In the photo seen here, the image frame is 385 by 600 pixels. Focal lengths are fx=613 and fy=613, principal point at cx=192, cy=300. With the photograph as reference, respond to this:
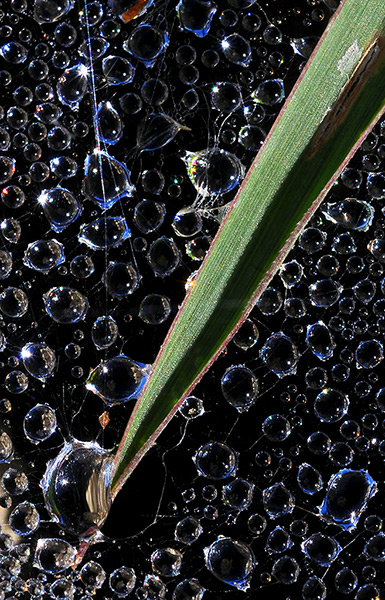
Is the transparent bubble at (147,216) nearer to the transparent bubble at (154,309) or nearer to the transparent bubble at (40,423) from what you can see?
the transparent bubble at (154,309)

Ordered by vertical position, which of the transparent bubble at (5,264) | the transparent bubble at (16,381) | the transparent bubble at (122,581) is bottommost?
the transparent bubble at (122,581)

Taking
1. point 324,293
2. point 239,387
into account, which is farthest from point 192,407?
point 324,293

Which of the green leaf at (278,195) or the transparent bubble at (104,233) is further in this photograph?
the transparent bubble at (104,233)

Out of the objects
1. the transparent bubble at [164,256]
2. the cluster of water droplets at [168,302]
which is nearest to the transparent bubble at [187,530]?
the cluster of water droplets at [168,302]

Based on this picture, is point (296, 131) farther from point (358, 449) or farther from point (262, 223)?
point (358, 449)

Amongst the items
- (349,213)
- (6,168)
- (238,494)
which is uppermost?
(349,213)

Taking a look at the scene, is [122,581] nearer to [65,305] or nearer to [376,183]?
[65,305]

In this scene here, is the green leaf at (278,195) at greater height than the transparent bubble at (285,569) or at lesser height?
greater
